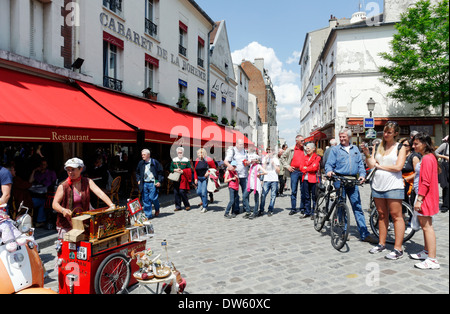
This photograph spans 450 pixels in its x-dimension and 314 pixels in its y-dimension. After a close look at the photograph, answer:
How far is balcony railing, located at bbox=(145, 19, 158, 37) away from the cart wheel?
39.3 ft

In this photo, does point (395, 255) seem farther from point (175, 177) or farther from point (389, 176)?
point (175, 177)

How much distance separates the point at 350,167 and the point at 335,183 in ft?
1.29

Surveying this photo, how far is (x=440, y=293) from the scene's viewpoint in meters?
1.09

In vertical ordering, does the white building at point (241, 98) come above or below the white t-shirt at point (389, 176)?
above

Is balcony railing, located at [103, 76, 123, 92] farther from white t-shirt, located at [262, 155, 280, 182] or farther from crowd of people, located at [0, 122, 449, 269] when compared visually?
white t-shirt, located at [262, 155, 280, 182]

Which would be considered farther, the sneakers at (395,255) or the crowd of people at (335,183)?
the sneakers at (395,255)

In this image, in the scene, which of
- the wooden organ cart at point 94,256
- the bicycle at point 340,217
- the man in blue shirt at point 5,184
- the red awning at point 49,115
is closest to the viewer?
the wooden organ cart at point 94,256

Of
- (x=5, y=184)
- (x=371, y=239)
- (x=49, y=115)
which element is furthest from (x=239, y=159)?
(x=5, y=184)

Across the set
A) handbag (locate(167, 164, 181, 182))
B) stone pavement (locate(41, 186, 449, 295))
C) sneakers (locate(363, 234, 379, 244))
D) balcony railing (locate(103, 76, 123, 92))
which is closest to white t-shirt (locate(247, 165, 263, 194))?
stone pavement (locate(41, 186, 449, 295))

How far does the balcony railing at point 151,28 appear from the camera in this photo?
43.7 feet

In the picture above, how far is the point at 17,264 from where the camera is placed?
277 cm

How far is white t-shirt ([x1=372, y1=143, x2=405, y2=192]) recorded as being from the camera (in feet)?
13.5

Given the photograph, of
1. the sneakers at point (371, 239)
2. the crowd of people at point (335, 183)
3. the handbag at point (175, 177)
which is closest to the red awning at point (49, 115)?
the crowd of people at point (335, 183)

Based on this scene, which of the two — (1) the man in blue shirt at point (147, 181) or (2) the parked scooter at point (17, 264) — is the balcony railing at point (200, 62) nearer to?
(1) the man in blue shirt at point (147, 181)
